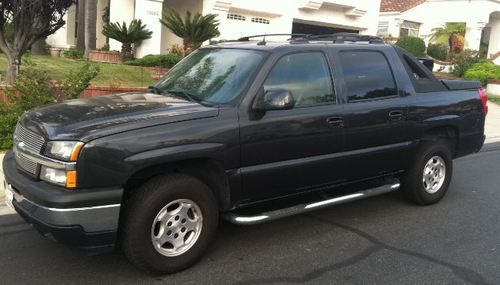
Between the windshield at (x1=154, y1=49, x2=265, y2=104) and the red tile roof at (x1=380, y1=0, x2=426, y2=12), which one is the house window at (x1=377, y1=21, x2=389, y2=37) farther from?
the windshield at (x1=154, y1=49, x2=265, y2=104)

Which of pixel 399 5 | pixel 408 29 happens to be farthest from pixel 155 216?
pixel 408 29

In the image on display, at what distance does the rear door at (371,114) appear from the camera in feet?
17.6

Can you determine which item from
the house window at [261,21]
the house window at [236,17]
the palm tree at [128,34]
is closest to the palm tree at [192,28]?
the palm tree at [128,34]

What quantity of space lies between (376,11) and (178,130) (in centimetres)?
2362

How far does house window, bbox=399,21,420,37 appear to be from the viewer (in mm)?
31766

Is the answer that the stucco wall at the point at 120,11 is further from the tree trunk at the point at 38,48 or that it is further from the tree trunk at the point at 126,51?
the tree trunk at the point at 38,48

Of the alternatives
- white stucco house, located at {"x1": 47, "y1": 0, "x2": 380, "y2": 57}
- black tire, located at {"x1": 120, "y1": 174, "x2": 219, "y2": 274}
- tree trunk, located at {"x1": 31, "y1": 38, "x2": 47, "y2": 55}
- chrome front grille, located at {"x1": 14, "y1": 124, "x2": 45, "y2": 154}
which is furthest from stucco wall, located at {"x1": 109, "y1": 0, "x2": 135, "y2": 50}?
black tire, located at {"x1": 120, "y1": 174, "x2": 219, "y2": 274}

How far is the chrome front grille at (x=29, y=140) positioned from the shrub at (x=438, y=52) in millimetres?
27202

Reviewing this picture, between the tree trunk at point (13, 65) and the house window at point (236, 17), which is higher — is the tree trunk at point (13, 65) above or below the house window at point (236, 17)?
below

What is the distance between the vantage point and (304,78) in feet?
16.8

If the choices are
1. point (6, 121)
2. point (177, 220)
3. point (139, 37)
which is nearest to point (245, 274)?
point (177, 220)

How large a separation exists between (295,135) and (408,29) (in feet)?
96.7

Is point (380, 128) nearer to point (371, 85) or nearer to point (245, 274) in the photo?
point (371, 85)

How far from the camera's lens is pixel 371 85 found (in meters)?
5.64
